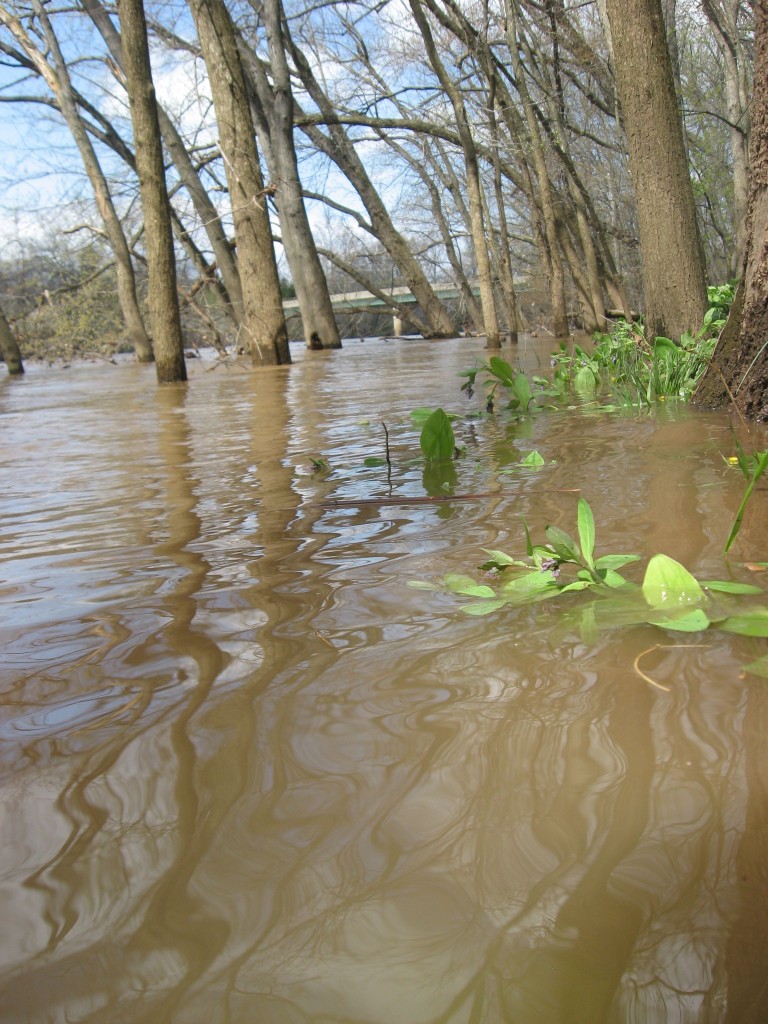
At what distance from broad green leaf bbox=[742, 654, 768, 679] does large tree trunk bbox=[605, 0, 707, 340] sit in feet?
15.2

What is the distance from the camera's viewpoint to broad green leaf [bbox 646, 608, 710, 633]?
98 cm

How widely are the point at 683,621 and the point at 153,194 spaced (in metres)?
9.03

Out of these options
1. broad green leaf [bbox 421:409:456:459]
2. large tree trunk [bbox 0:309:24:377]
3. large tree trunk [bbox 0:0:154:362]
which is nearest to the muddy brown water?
broad green leaf [bbox 421:409:456:459]

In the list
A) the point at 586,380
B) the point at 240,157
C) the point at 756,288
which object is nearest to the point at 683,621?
the point at 756,288

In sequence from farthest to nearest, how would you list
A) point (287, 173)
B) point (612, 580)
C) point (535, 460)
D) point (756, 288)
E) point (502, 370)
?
point (287, 173)
point (502, 370)
point (756, 288)
point (535, 460)
point (612, 580)

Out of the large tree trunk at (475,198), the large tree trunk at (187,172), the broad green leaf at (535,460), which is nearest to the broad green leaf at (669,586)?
the broad green leaf at (535,460)

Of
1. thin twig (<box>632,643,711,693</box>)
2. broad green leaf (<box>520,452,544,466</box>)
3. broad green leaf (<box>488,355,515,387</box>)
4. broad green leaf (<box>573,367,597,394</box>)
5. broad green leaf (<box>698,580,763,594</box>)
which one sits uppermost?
broad green leaf (<box>488,355,515,387</box>)

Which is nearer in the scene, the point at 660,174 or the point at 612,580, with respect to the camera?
the point at 612,580

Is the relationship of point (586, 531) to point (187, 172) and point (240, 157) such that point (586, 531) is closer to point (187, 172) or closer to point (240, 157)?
point (240, 157)

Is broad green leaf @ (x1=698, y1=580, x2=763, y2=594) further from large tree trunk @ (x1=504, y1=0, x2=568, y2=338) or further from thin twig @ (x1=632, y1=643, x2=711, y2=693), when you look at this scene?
large tree trunk @ (x1=504, y1=0, x2=568, y2=338)

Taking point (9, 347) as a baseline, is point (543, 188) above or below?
above

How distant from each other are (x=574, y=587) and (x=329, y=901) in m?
0.71

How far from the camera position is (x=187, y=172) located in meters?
18.4

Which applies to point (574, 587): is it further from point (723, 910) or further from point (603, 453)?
point (603, 453)
